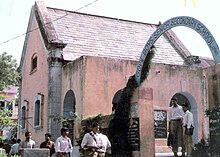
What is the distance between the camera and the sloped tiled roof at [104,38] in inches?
803

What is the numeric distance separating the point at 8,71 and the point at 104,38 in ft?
20.7

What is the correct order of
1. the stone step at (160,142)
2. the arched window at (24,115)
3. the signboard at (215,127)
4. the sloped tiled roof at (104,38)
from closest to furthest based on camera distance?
1. the signboard at (215,127)
2. the stone step at (160,142)
3. the sloped tiled roof at (104,38)
4. the arched window at (24,115)

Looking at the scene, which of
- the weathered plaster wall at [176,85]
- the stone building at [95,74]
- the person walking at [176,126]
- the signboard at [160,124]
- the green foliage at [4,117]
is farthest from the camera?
the weathered plaster wall at [176,85]

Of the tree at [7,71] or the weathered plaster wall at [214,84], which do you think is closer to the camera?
the weathered plaster wall at [214,84]

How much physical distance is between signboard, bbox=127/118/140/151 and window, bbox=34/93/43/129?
8746mm

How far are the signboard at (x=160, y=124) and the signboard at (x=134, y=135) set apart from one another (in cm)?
337

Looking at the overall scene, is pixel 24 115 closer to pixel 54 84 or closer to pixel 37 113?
pixel 37 113

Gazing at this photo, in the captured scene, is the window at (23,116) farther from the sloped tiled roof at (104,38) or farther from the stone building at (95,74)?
the sloped tiled roof at (104,38)

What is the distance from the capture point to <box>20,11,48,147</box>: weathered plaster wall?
811 inches

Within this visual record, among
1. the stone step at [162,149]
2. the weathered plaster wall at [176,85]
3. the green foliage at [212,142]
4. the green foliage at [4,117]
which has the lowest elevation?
the stone step at [162,149]

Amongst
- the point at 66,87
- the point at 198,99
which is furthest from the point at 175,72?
the point at 66,87

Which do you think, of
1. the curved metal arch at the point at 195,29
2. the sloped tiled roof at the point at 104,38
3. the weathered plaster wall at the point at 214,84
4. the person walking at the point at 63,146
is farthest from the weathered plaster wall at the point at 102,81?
the weathered plaster wall at the point at 214,84

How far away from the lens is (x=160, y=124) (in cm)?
1634

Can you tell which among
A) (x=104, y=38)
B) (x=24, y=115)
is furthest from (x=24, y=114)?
(x=104, y=38)
